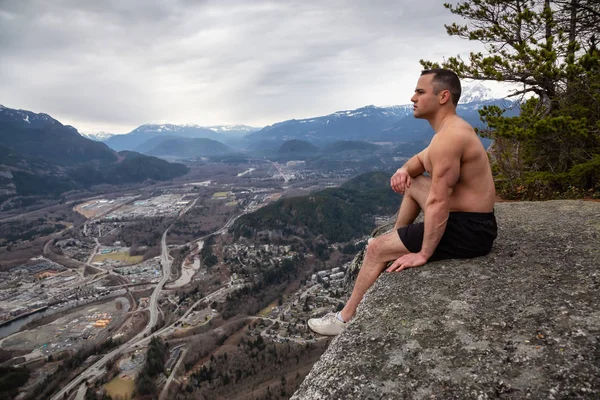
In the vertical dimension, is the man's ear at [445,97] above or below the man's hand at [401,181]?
above

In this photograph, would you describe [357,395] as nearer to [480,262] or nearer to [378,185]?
[480,262]

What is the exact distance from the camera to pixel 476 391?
2.17 metres

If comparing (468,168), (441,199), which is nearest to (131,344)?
(441,199)

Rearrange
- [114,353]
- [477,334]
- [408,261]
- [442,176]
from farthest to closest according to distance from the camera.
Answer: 1. [114,353]
2. [408,261]
3. [442,176]
4. [477,334]

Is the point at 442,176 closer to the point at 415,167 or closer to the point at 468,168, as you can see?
the point at 468,168

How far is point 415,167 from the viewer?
444 cm

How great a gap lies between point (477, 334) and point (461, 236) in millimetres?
1591

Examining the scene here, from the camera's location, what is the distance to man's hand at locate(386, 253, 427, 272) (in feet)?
13.7

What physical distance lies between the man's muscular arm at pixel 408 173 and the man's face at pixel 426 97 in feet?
2.08

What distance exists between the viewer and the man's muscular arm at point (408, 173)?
4410 millimetres

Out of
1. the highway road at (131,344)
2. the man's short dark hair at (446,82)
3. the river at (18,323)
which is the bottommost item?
the highway road at (131,344)

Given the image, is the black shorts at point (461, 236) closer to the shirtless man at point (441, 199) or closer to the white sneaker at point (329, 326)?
the shirtless man at point (441, 199)

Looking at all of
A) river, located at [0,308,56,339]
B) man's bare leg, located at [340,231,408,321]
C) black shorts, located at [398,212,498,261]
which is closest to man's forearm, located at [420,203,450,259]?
black shorts, located at [398,212,498,261]

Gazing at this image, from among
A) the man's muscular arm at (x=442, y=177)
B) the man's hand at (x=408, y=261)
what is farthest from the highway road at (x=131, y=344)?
the man's muscular arm at (x=442, y=177)
